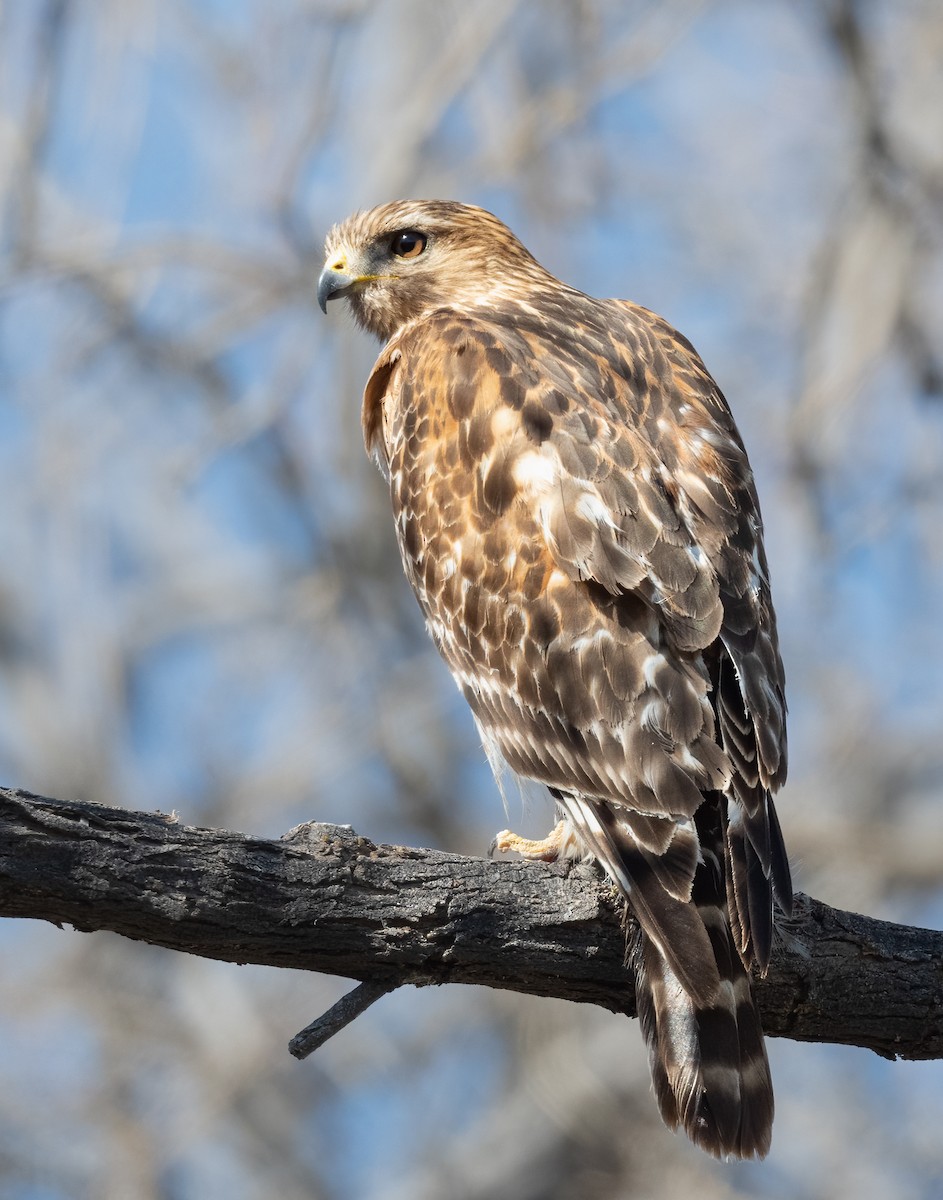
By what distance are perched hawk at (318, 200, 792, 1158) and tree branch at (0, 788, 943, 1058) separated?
8.5 inches

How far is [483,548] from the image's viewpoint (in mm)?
4926

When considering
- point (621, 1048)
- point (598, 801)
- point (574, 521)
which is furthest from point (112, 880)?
point (621, 1048)

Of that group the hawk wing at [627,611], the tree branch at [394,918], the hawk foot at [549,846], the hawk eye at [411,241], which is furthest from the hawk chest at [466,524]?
the hawk eye at [411,241]

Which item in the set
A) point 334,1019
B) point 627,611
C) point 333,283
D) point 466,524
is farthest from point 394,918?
point 333,283

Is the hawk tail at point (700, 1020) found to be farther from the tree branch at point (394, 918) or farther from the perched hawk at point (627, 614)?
the tree branch at point (394, 918)

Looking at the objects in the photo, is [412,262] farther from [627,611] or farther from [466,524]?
[627,611]

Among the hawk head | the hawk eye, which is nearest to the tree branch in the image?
the hawk head

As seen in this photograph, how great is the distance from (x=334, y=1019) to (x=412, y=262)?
11.7ft

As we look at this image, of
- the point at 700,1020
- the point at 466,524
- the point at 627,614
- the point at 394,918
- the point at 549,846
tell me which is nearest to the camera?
the point at 394,918

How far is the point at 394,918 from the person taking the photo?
3836mm

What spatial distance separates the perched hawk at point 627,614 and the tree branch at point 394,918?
216 millimetres

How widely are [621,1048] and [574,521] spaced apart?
656 centimetres

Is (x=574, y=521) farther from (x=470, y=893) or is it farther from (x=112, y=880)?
(x=112, y=880)

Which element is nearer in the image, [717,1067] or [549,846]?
[717,1067]
